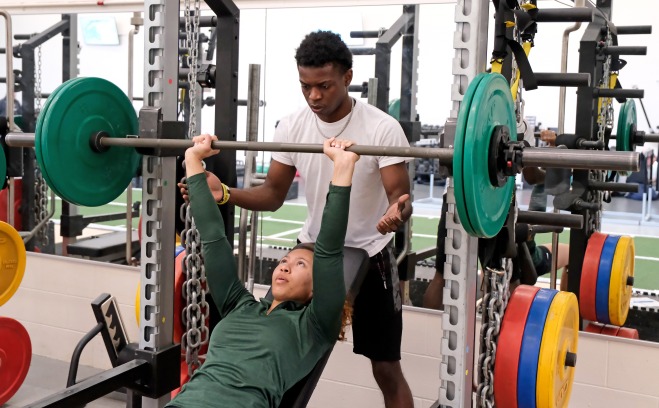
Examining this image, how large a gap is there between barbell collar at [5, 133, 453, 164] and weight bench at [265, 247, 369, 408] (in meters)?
0.48

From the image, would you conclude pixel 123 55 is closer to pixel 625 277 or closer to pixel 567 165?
pixel 625 277

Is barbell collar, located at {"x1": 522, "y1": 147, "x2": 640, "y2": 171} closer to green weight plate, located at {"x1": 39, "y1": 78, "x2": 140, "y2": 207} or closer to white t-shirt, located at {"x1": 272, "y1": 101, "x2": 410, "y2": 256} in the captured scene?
white t-shirt, located at {"x1": 272, "y1": 101, "x2": 410, "y2": 256}

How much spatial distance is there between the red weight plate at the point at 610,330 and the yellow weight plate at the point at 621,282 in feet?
0.10

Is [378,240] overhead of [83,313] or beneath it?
overhead

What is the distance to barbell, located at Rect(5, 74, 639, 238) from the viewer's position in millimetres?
1584

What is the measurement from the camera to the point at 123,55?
14.8 feet

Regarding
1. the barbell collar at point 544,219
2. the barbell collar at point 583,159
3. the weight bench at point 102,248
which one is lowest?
the weight bench at point 102,248

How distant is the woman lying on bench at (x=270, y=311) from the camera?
6.08 feet

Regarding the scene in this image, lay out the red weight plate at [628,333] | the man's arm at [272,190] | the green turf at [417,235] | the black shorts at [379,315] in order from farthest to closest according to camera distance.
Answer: the green turf at [417,235] < the red weight plate at [628,333] < the man's arm at [272,190] < the black shorts at [379,315]

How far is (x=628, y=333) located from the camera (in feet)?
10.0

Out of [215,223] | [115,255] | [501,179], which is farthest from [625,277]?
[115,255]

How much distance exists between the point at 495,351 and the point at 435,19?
205 cm

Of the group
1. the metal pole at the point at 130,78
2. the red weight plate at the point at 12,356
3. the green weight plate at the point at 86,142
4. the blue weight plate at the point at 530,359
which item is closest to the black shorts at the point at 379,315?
the blue weight plate at the point at 530,359

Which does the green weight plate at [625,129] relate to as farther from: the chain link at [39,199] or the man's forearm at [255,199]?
the chain link at [39,199]
